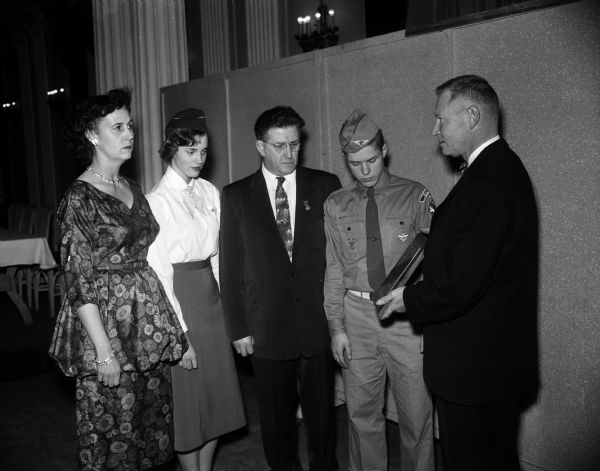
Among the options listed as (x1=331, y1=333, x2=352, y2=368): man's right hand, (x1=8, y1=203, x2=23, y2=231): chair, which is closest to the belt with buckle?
(x1=331, y1=333, x2=352, y2=368): man's right hand

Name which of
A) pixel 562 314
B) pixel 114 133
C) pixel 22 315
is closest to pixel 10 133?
pixel 22 315

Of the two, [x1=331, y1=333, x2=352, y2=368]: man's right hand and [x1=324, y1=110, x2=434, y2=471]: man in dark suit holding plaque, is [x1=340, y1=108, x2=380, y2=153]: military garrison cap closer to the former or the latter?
[x1=324, y1=110, x2=434, y2=471]: man in dark suit holding plaque

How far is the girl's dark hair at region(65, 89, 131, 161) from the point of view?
89.0 inches

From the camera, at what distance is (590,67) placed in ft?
7.39

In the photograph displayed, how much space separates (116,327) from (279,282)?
0.72 metres

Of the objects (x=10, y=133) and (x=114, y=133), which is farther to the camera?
(x=10, y=133)

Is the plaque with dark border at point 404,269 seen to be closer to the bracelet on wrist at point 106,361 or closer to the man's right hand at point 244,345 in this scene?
the man's right hand at point 244,345

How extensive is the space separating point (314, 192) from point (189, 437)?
116 cm

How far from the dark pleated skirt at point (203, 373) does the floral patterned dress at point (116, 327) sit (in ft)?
0.42

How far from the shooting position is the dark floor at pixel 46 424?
3.13 m

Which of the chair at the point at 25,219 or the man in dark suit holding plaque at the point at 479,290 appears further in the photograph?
the chair at the point at 25,219

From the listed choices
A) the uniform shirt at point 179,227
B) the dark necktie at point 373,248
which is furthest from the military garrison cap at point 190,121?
the dark necktie at point 373,248

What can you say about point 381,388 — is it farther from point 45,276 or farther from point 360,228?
point 45,276

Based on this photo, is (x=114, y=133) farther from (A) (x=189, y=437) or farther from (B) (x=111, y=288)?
(A) (x=189, y=437)
